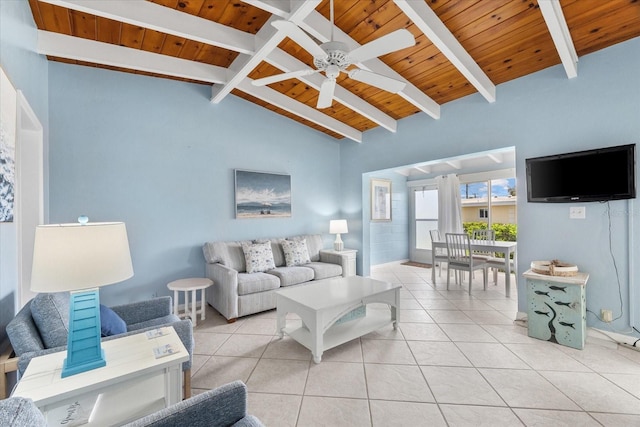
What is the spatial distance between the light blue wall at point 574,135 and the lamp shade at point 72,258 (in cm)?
372

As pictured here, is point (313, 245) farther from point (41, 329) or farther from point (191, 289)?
point (41, 329)

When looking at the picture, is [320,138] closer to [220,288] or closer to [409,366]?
[220,288]

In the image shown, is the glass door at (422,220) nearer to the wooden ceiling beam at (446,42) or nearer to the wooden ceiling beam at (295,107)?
the wooden ceiling beam at (295,107)

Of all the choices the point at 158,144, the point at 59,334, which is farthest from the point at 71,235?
the point at 158,144

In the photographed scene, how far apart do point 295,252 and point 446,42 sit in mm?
3090

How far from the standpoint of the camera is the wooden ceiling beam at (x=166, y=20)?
222 cm

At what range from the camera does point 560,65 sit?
2.82 meters

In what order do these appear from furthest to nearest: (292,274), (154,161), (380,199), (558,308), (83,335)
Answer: (380,199) → (292,274) → (154,161) → (558,308) → (83,335)

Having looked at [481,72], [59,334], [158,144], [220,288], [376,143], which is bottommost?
[220,288]

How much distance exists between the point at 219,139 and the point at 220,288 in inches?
81.4

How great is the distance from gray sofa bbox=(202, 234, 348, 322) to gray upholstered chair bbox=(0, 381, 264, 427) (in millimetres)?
2192

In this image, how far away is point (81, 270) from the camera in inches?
46.1

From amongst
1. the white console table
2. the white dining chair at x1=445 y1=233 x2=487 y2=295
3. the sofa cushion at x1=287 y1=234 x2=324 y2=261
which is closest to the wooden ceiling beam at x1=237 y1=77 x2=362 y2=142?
the sofa cushion at x1=287 y1=234 x2=324 y2=261

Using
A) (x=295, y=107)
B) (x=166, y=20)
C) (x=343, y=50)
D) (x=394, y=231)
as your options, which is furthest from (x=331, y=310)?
(x=394, y=231)
